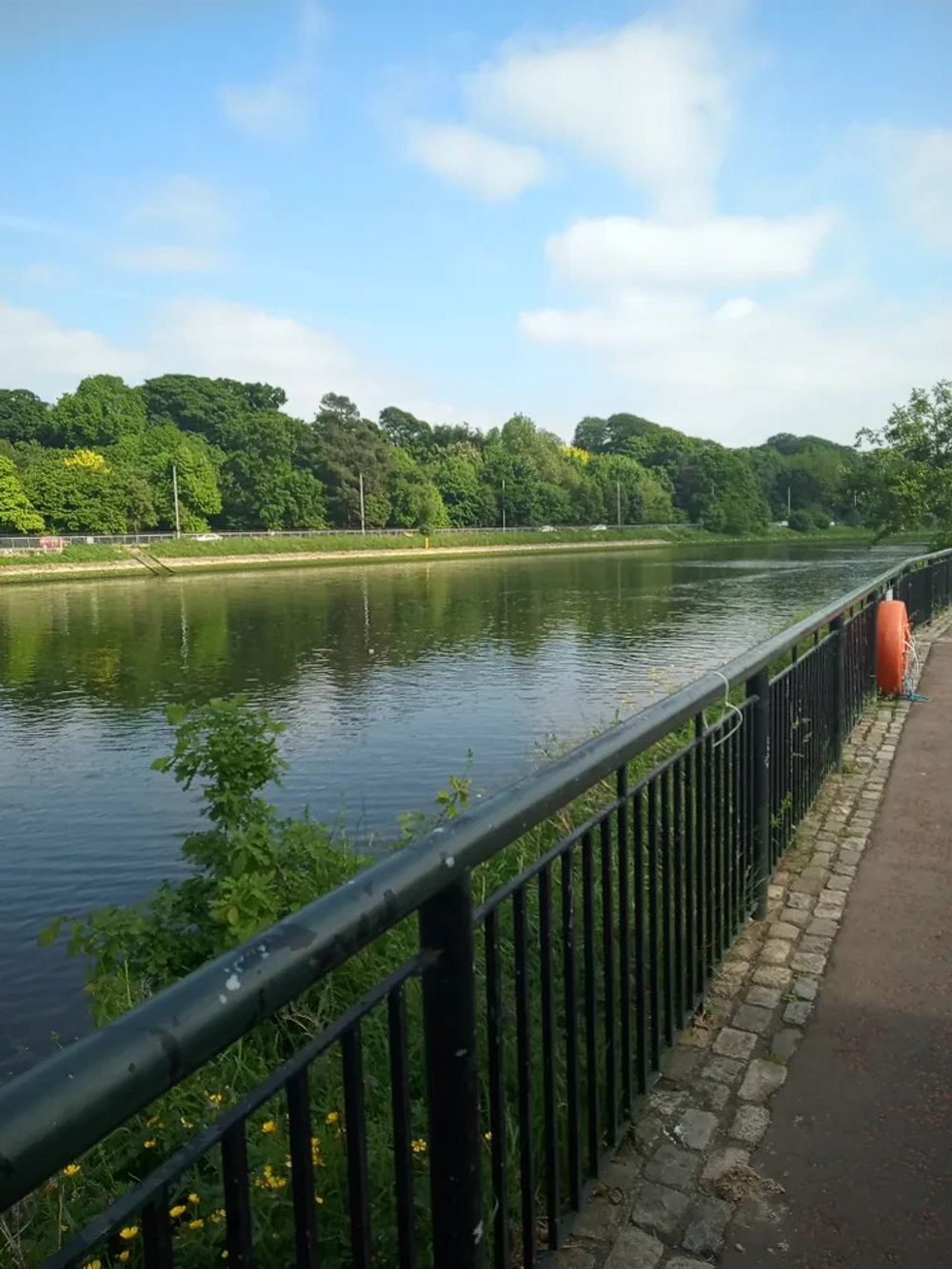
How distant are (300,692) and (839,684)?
13503mm

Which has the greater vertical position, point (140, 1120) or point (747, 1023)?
point (747, 1023)

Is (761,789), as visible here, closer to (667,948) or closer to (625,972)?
(667,948)

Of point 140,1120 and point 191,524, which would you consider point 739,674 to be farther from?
point 191,524

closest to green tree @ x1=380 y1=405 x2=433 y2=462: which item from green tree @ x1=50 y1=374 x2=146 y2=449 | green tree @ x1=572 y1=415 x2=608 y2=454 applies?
green tree @ x1=50 y1=374 x2=146 y2=449

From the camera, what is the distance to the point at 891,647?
8992 millimetres

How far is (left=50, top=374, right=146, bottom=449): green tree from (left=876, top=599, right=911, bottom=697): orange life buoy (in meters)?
95.9

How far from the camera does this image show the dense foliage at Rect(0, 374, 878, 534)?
7362cm

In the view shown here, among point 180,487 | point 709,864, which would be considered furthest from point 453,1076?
point 180,487

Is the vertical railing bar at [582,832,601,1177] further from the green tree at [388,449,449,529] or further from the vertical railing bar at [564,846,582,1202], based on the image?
the green tree at [388,449,449,529]

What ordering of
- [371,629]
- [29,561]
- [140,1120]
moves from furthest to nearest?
[29,561], [371,629], [140,1120]

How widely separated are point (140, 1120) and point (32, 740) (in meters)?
12.5

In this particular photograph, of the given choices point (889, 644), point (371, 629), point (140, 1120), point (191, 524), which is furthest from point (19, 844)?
point (191, 524)

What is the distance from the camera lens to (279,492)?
8150 cm

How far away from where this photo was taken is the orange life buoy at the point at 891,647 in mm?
8758
